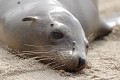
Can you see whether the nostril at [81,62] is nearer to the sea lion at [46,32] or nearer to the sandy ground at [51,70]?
the sea lion at [46,32]

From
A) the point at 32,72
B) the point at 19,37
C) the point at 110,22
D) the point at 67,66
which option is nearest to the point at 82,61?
the point at 67,66

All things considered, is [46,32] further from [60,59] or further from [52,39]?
[60,59]

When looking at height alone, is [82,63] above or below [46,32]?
below

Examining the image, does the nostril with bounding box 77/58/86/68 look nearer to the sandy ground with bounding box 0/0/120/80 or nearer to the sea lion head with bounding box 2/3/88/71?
the sea lion head with bounding box 2/3/88/71

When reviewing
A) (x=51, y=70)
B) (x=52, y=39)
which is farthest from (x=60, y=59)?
(x=52, y=39)

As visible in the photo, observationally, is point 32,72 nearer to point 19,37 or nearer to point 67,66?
point 67,66

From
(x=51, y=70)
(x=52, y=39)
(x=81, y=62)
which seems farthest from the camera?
(x=52, y=39)

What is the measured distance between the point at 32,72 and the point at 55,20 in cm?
62

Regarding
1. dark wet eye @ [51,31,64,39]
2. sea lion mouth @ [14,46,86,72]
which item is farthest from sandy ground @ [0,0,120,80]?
dark wet eye @ [51,31,64,39]

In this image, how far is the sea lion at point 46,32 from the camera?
3.54 metres

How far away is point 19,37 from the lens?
3.89 meters

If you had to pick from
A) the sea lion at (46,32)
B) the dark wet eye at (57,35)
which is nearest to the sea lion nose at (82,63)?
the sea lion at (46,32)

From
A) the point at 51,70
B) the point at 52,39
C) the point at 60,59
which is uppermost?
the point at 52,39

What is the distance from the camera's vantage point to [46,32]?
3.76 metres
